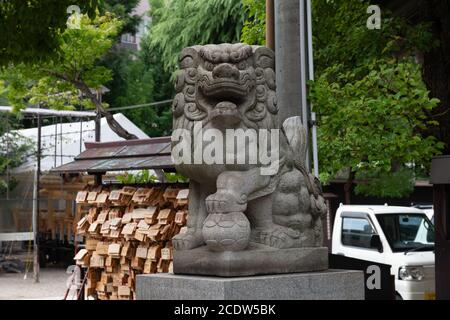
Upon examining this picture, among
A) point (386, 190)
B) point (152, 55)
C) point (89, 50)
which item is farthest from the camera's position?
point (152, 55)

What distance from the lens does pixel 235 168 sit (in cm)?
659

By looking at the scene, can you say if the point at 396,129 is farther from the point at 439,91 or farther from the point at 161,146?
the point at 161,146

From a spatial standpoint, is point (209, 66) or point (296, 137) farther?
point (296, 137)

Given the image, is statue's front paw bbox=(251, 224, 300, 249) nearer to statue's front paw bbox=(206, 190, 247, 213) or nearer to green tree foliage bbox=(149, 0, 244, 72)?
statue's front paw bbox=(206, 190, 247, 213)

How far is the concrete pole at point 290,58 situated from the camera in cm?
880

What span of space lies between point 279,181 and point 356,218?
23.5ft

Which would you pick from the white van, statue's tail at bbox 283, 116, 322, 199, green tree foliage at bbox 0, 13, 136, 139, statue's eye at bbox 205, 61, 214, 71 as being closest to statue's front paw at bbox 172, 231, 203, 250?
statue's tail at bbox 283, 116, 322, 199

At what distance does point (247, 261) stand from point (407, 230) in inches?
297

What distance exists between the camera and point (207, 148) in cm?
657

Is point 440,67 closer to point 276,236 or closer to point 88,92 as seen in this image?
point 276,236

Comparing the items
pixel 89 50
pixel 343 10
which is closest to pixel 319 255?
pixel 343 10

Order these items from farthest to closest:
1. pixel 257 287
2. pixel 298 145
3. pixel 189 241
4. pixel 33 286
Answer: pixel 33 286
pixel 298 145
pixel 189 241
pixel 257 287

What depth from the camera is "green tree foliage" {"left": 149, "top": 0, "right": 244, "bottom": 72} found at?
22.4m

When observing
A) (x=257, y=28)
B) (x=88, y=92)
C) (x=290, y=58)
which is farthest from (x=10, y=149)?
(x=290, y=58)
